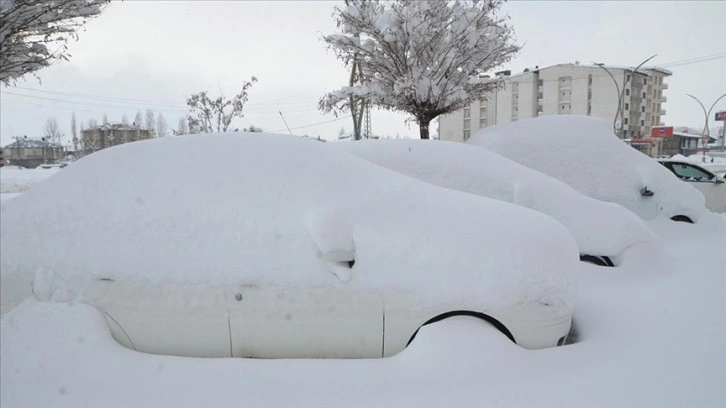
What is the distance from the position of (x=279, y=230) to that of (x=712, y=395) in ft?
7.71

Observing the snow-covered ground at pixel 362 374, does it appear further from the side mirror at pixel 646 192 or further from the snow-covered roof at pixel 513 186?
the side mirror at pixel 646 192

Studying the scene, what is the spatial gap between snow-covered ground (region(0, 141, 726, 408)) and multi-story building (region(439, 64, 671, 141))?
56.9 meters

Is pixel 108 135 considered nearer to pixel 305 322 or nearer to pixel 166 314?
pixel 166 314

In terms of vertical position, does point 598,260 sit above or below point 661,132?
below

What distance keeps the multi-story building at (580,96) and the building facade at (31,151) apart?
57935mm

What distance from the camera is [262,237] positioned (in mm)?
2355

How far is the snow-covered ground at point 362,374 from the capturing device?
6.86 ft

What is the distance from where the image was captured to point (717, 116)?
27.4 metres

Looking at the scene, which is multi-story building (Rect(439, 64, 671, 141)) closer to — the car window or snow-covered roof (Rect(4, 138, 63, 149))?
the car window

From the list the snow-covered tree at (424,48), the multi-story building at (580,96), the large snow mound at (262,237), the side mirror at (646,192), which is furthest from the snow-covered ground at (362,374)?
the multi-story building at (580,96)

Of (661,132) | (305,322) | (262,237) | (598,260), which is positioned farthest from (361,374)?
(661,132)

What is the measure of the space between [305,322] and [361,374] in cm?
40

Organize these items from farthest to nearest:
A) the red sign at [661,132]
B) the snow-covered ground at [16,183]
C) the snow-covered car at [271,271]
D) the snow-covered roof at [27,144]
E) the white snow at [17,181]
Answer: the snow-covered roof at [27,144]
the red sign at [661,132]
the white snow at [17,181]
the snow-covered ground at [16,183]
the snow-covered car at [271,271]

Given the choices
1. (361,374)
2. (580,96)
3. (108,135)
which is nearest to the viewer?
(361,374)
